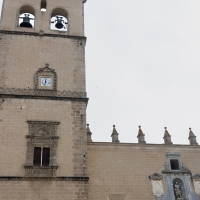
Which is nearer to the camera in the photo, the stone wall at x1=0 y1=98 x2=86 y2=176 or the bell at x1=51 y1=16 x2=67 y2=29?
the stone wall at x1=0 y1=98 x2=86 y2=176

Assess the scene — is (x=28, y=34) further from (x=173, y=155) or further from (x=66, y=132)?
(x=173, y=155)

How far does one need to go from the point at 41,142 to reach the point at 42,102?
7.11 feet

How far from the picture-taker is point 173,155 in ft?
55.8

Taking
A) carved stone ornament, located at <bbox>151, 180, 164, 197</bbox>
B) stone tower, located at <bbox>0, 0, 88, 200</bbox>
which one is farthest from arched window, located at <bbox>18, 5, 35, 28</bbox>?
carved stone ornament, located at <bbox>151, 180, 164, 197</bbox>

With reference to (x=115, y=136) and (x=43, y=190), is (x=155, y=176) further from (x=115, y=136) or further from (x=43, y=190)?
(x=43, y=190)

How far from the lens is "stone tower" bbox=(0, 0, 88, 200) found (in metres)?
14.4

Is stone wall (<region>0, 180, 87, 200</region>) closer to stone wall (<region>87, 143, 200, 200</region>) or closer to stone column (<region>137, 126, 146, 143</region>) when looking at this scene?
stone wall (<region>87, 143, 200, 200</region>)

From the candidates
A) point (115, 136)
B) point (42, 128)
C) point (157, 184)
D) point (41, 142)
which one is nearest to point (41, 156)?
point (41, 142)

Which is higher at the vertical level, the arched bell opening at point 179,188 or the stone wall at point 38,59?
the stone wall at point 38,59

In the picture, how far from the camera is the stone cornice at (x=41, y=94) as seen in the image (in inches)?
646

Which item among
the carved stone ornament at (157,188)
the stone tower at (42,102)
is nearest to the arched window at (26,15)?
the stone tower at (42,102)

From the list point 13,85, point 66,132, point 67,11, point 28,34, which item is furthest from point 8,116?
point 67,11

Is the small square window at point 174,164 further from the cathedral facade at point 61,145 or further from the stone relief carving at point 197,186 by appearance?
the stone relief carving at point 197,186

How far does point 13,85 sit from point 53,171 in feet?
16.4
